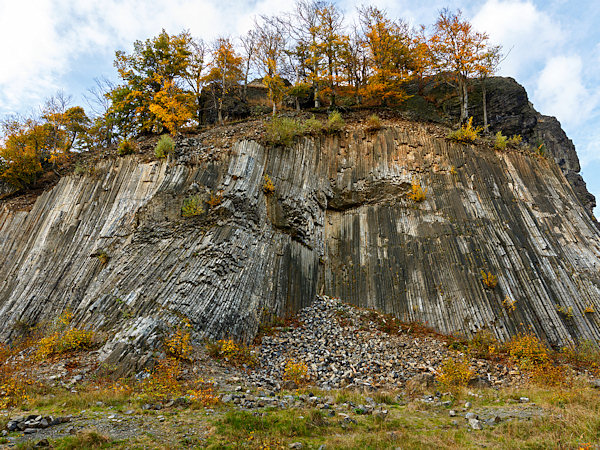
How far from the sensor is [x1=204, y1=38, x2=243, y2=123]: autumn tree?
963 inches

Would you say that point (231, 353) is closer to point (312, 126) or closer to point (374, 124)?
point (312, 126)

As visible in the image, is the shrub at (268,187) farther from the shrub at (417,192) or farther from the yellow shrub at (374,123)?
the yellow shrub at (374,123)

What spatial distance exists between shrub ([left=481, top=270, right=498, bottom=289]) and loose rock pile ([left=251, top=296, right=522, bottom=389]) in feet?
10.9

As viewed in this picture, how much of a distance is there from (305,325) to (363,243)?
4988 mm

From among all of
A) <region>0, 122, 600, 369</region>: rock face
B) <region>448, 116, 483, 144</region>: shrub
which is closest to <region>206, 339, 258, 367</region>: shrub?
<region>0, 122, 600, 369</region>: rock face

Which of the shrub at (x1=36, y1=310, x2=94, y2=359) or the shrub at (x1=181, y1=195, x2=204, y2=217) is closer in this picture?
the shrub at (x1=36, y1=310, x2=94, y2=359)

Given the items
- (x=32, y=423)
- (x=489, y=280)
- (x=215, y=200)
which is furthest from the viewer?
(x=215, y=200)

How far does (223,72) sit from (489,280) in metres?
22.4

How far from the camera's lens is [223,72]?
2442 cm

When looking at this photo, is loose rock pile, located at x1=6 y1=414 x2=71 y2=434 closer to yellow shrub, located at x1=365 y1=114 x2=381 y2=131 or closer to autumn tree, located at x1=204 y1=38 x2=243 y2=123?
yellow shrub, located at x1=365 y1=114 x2=381 y2=131

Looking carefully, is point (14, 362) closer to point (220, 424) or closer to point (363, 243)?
point (220, 424)

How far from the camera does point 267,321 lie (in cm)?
1223

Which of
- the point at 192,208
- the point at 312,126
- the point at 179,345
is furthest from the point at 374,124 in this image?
the point at 179,345

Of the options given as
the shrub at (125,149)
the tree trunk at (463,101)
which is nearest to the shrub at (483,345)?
the tree trunk at (463,101)
